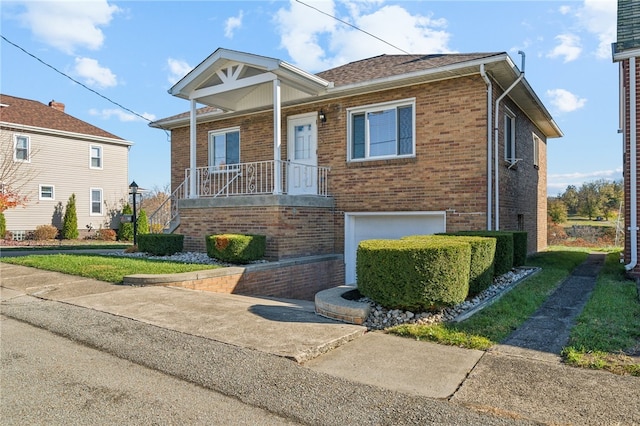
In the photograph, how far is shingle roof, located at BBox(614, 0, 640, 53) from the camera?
27.9 ft

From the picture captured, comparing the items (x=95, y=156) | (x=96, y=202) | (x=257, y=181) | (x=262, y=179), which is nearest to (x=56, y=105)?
(x=95, y=156)

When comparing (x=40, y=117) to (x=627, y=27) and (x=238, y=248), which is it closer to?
(x=238, y=248)

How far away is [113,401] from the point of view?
10.6 ft

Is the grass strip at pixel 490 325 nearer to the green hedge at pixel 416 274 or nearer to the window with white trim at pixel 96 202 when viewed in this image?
the green hedge at pixel 416 274

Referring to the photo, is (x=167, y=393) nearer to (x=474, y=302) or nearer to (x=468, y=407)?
(x=468, y=407)

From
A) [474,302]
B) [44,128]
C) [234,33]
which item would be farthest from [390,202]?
[44,128]

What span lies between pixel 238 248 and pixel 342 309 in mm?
4225

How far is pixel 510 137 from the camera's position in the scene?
474 inches

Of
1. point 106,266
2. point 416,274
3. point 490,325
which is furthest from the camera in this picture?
point 106,266

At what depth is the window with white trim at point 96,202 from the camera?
2572 centimetres

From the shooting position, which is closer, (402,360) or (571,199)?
(402,360)

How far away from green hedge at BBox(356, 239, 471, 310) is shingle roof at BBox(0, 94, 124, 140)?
24.0m

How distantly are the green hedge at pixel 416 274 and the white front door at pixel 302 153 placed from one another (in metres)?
6.53

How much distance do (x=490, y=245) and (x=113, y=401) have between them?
19.3 ft
